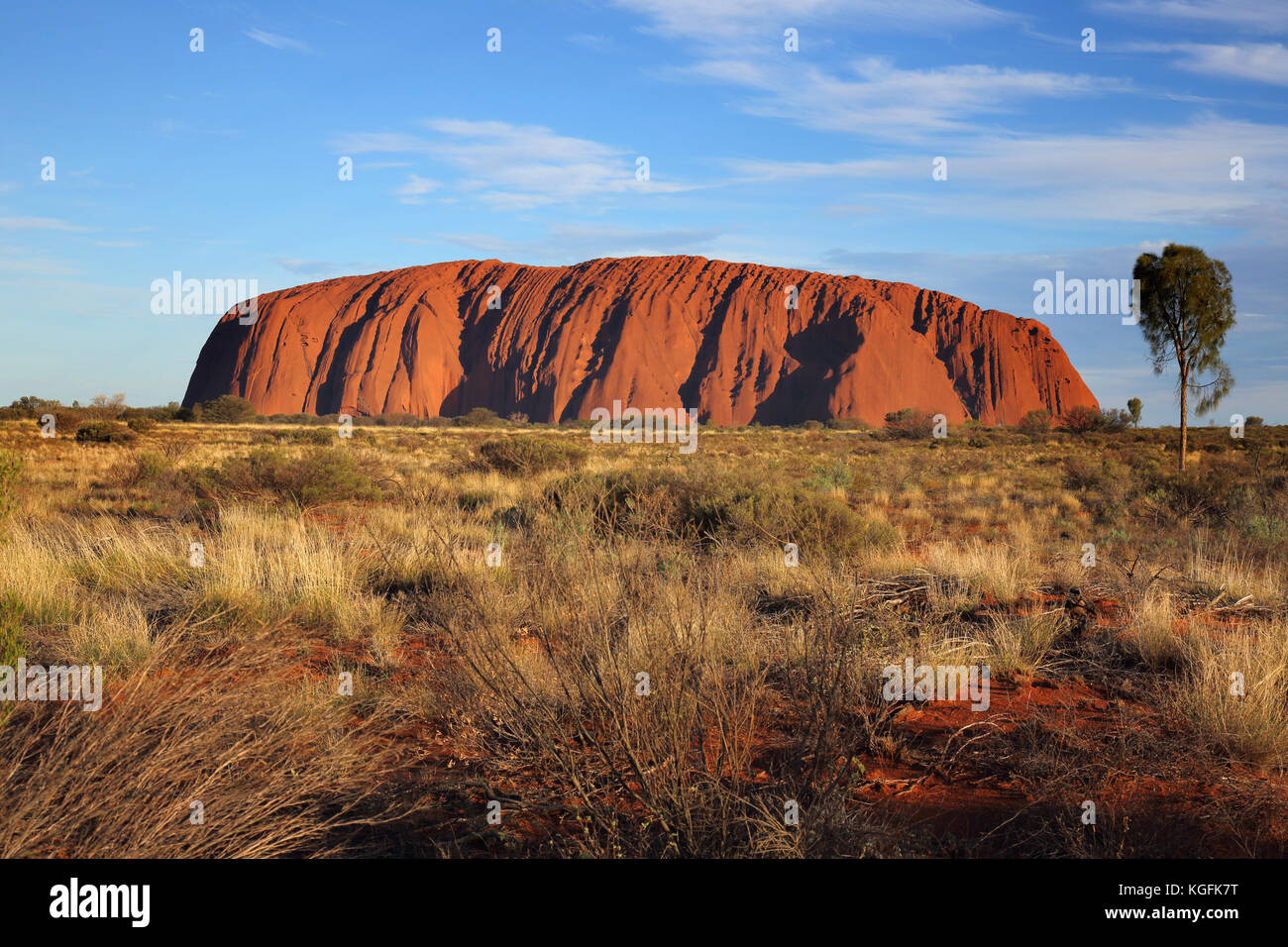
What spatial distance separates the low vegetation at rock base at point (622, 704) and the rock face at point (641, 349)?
72.5 m

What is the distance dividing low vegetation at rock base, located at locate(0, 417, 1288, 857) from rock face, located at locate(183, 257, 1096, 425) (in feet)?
238

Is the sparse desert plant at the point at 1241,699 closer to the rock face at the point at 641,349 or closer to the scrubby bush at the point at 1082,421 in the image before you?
the scrubby bush at the point at 1082,421

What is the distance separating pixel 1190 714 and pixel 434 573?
478 centimetres

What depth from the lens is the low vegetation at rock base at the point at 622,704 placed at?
7.57 feet

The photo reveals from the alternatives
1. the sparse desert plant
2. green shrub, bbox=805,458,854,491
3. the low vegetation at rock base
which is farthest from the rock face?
the sparse desert plant

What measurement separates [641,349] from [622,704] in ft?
265

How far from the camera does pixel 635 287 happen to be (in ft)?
289

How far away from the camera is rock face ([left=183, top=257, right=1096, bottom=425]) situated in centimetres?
7994

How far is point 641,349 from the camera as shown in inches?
3221

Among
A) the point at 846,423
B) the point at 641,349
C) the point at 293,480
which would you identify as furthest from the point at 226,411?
the point at 293,480

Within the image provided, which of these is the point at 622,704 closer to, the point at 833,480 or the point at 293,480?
the point at 293,480

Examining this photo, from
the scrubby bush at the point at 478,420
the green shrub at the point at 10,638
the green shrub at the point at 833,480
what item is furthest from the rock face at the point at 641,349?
the green shrub at the point at 10,638
